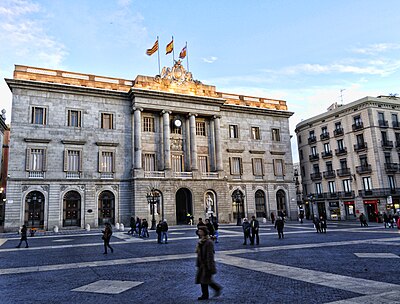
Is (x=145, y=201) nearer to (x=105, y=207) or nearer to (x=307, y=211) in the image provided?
(x=105, y=207)

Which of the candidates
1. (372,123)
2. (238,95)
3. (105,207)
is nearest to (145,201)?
(105,207)

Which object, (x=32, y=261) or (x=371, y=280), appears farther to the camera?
(x=32, y=261)

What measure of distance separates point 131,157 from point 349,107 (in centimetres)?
3161

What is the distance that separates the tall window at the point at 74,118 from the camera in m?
35.4

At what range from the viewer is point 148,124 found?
38750mm

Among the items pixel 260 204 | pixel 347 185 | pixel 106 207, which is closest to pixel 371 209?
pixel 347 185

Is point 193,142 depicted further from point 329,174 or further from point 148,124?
point 329,174

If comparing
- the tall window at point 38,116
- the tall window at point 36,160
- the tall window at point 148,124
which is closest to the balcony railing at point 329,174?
the tall window at point 148,124

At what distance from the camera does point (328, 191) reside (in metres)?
49.6

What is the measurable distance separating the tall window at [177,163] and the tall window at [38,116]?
14735 millimetres

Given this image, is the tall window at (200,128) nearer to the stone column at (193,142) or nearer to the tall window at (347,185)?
the stone column at (193,142)

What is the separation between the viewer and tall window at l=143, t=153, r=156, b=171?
37656 millimetres

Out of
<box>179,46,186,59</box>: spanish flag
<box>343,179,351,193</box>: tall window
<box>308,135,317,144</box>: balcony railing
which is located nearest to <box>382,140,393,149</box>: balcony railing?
<box>343,179,351,193</box>: tall window

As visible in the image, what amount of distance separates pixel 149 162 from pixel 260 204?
16543mm
